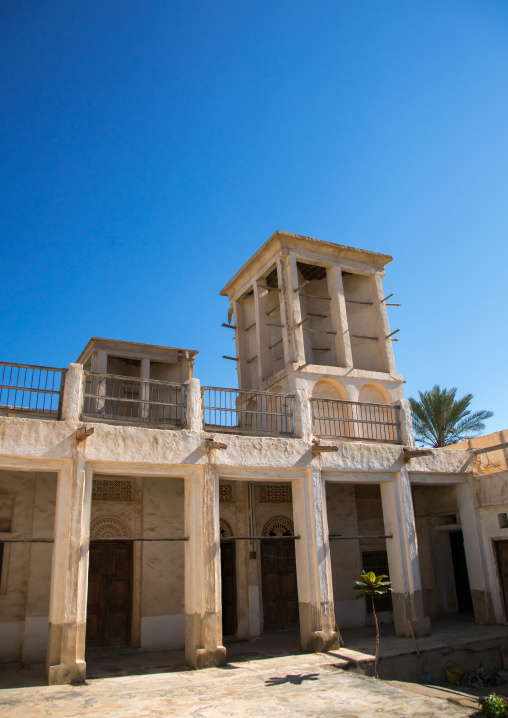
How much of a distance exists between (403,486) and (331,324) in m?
6.52

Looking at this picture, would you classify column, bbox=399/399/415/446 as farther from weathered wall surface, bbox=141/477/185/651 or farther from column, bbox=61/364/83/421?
column, bbox=61/364/83/421

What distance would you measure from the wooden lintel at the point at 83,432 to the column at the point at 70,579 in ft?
0.98

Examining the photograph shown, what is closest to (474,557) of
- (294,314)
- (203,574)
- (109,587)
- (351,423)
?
(351,423)

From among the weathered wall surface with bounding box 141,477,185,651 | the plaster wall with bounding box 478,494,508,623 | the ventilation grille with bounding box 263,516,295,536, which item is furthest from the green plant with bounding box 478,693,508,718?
the ventilation grille with bounding box 263,516,295,536

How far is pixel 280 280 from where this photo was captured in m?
17.2

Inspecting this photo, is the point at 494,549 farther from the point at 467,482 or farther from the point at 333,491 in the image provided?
the point at 333,491

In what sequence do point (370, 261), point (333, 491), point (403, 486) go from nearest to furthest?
point (403, 486) < point (333, 491) < point (370, 261)

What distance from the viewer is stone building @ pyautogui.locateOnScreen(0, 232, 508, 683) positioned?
10.3 metres

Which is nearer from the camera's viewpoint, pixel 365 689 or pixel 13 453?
pixel 365 689

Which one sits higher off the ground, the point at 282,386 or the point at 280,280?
the point at 280,280

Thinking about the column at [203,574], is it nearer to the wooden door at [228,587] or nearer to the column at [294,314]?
the wooden door at [228,587]

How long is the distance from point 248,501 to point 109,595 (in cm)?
401

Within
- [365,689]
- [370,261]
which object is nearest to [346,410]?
[370,261]

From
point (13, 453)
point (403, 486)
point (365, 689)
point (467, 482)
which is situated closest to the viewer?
point (365, 689)
